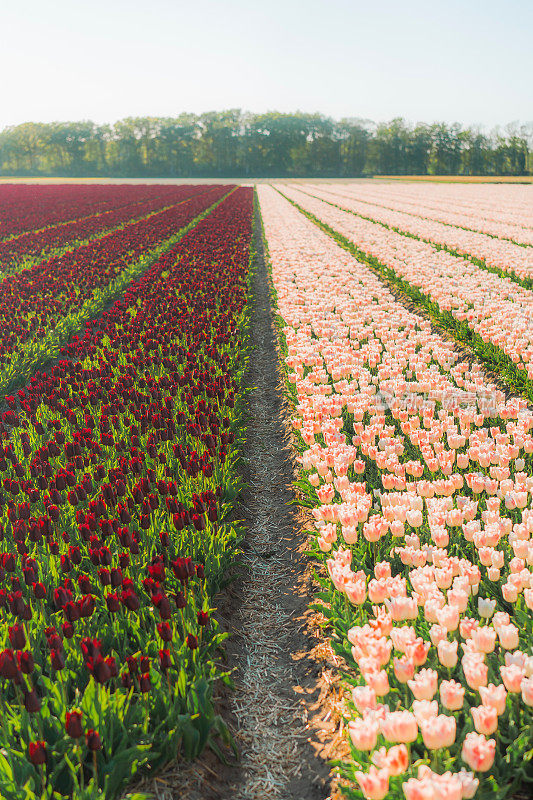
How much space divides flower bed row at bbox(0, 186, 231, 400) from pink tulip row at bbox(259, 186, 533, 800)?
13.5 feet

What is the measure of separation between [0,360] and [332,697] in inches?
282

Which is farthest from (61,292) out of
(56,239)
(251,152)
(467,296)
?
(251,152)

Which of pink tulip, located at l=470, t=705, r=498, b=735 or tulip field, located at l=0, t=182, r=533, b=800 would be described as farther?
tulip field, located at l=0, t=182, r=533, b=800

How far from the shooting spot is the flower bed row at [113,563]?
2.65 metres

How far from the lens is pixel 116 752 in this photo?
2596 mm

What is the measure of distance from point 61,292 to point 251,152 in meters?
123

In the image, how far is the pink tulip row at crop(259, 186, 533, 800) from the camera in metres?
2.30

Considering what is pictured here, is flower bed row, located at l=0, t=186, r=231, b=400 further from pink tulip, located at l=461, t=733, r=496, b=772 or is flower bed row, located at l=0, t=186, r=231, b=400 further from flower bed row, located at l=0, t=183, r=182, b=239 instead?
pink tulip, located at l=461, t=733, r=496, b=772

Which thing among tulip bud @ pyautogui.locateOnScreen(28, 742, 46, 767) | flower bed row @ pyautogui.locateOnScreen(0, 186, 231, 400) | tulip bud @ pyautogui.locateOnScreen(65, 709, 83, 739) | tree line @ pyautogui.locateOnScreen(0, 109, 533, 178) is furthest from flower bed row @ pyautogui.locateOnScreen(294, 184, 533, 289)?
tree line @ pyautogui.locateOnScreen(0, 109, 533, 178)

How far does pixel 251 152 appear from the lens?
12438 cm

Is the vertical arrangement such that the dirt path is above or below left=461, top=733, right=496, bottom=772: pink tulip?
below

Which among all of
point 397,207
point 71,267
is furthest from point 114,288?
point 397,207

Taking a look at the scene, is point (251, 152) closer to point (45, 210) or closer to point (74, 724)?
point (45, 210)

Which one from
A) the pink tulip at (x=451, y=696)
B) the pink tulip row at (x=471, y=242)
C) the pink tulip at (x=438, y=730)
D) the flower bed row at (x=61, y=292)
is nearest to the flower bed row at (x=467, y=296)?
the pink tulip row at (x=471, y=242)
